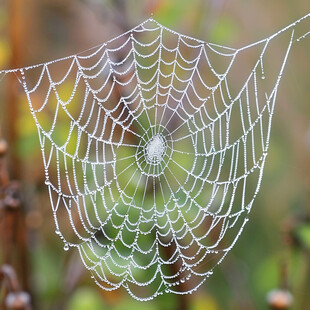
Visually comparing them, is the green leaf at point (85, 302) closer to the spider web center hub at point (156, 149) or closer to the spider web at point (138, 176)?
the spider web at point (138, 176)

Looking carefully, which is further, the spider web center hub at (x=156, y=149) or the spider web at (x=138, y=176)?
the spider web center hub at (x=156, y=149)

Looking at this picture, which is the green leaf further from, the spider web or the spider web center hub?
the spider web center hub

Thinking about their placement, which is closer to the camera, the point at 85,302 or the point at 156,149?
the point at 85,302

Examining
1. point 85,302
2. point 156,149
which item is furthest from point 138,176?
point 85,302

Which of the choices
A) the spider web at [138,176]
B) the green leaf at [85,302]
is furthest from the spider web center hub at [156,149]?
the green leaf at [85,302]

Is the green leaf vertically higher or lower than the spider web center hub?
lower

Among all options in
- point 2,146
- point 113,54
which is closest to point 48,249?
point 113,54

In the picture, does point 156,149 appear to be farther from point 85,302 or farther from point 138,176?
point 85,302

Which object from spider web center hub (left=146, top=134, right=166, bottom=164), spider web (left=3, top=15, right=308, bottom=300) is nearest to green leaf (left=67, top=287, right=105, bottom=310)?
spider web (left=3, top=15, right=308, bottom=300)

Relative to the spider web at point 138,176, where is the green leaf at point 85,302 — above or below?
below

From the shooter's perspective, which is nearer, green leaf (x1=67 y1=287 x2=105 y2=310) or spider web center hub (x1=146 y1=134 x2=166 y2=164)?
green leaf (x1=67 y1=287 x2=105 y2=310)

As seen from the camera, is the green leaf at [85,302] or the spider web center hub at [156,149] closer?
the green leaf at [85,302]
